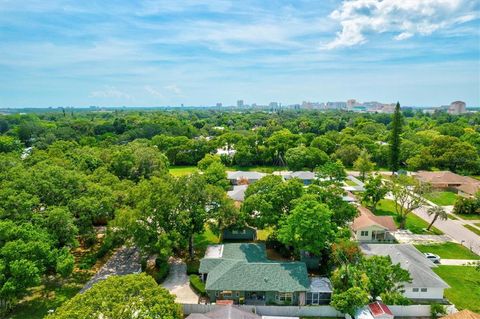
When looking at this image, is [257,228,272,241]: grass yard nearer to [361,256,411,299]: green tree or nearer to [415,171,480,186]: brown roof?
[361,256,411,299]: green tree

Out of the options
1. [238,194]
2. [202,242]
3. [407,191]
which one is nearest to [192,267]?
[202,242]

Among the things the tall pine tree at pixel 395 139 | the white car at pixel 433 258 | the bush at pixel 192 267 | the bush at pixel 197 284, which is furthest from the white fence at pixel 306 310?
the tall pine tree at pixel 395 139

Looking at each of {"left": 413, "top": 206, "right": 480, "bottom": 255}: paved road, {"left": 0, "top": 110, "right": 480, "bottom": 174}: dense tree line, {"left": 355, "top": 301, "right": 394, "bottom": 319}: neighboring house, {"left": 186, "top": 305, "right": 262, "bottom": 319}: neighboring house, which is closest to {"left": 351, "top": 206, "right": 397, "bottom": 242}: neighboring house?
{"left": 413, "top": 206, "right": 480, "bottom": 255}: paved road

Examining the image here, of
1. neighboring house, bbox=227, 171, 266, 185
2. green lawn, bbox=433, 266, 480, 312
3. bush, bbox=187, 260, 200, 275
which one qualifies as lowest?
green lawn, bbox=433, 266, 480, 312

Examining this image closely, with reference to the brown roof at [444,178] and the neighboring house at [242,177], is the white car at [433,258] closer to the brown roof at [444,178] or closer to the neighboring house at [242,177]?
the brown roof at [444,178]

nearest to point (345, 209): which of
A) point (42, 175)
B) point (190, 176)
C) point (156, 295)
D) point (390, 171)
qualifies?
point (190, 176)

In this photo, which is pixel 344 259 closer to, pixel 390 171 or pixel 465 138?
pixel 390 171

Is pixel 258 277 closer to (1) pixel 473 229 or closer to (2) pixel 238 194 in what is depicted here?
→ (2) pixel 238 194
